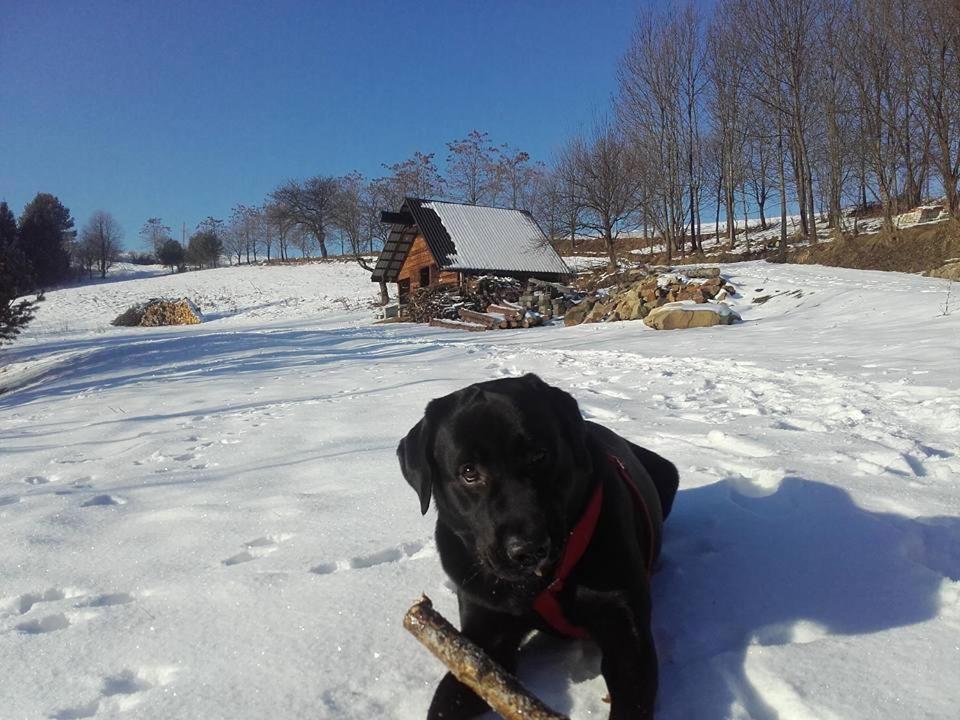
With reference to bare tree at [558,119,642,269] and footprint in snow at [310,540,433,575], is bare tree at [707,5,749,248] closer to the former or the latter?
bare tree at [558,119,642,269]

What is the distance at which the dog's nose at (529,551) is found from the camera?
5.58 ft

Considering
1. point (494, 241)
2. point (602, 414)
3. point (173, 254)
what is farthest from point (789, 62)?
point (173, 254)

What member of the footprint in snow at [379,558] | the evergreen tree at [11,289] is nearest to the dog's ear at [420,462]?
the footprint in snow at [379,558]

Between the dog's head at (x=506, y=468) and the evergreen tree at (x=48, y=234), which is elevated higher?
the evergreen tree at (x=48, y=234)

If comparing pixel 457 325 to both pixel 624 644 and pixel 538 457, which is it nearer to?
pixel 538 457

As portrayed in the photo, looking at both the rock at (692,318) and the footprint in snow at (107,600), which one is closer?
the footprint in snow at (107,600)

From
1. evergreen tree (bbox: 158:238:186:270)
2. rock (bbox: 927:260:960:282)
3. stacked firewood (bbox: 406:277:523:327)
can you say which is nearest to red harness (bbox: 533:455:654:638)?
rock (bbox: 927:260:960:282)

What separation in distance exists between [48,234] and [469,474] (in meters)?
65.1

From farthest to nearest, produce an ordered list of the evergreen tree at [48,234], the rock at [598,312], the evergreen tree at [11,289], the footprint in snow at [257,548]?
the evergreen tree at [48,234] < the rock at [598,312] < the evergreen tree at [11,289] < the footprint in snow at [257,548]

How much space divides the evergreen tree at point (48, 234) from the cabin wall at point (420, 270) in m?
34.2

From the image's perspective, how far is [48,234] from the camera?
54688 millimetres

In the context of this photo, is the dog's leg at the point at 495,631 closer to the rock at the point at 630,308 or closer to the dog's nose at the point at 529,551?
the dog's nose at the point at 529,551

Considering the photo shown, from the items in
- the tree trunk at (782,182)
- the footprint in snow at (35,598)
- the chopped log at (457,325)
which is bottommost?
the footprint in snow at (35,598)

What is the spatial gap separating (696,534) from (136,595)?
2.28m
